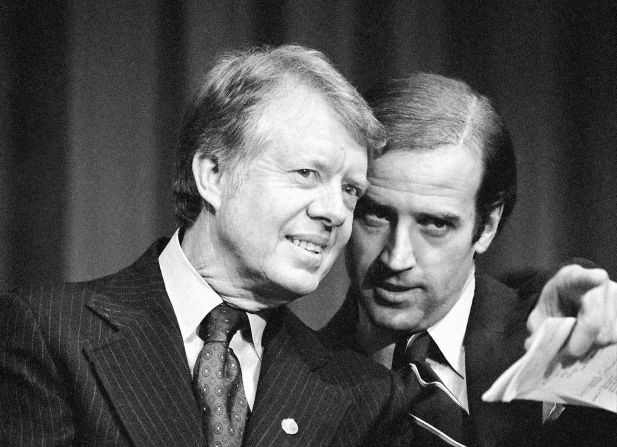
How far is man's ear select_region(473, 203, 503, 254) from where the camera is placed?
82.1 inches

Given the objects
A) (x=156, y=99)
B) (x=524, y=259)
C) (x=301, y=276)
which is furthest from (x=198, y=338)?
(x=524, y=259)

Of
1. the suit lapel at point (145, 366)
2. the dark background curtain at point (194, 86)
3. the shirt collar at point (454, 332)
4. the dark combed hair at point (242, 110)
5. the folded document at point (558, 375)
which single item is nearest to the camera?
the folded document at point (558, 375)

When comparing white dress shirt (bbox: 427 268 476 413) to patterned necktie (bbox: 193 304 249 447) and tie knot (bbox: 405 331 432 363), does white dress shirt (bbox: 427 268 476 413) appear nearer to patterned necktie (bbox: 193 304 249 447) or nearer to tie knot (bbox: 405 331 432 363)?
tie knot (bbox: 405 331 432 363)

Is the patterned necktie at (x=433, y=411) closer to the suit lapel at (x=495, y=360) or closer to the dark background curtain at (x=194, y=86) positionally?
the suit lapel at (x=495, y=360)

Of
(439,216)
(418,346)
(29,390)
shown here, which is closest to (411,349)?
(418,346)

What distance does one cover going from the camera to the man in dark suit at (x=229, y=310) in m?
1.50

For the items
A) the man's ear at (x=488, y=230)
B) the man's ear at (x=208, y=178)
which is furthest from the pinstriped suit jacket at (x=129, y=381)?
the man's ear at (x=488, y=230)

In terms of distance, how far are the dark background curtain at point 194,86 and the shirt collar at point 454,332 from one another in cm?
68

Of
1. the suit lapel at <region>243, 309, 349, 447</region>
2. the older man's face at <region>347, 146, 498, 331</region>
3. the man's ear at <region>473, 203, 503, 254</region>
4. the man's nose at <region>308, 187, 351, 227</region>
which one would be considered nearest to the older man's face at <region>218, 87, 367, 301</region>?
the man's nose at <region>308, 187, 351, 227</region>

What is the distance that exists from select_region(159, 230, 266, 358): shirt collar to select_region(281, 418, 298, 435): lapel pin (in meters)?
0.16

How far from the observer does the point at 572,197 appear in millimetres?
2791

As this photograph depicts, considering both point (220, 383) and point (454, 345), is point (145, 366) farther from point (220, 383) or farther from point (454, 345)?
point (454, 345)

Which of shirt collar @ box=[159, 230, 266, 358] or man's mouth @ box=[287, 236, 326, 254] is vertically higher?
man's mouth @ box=[287, 236, 326, 254]

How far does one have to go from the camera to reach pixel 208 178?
176 cm
